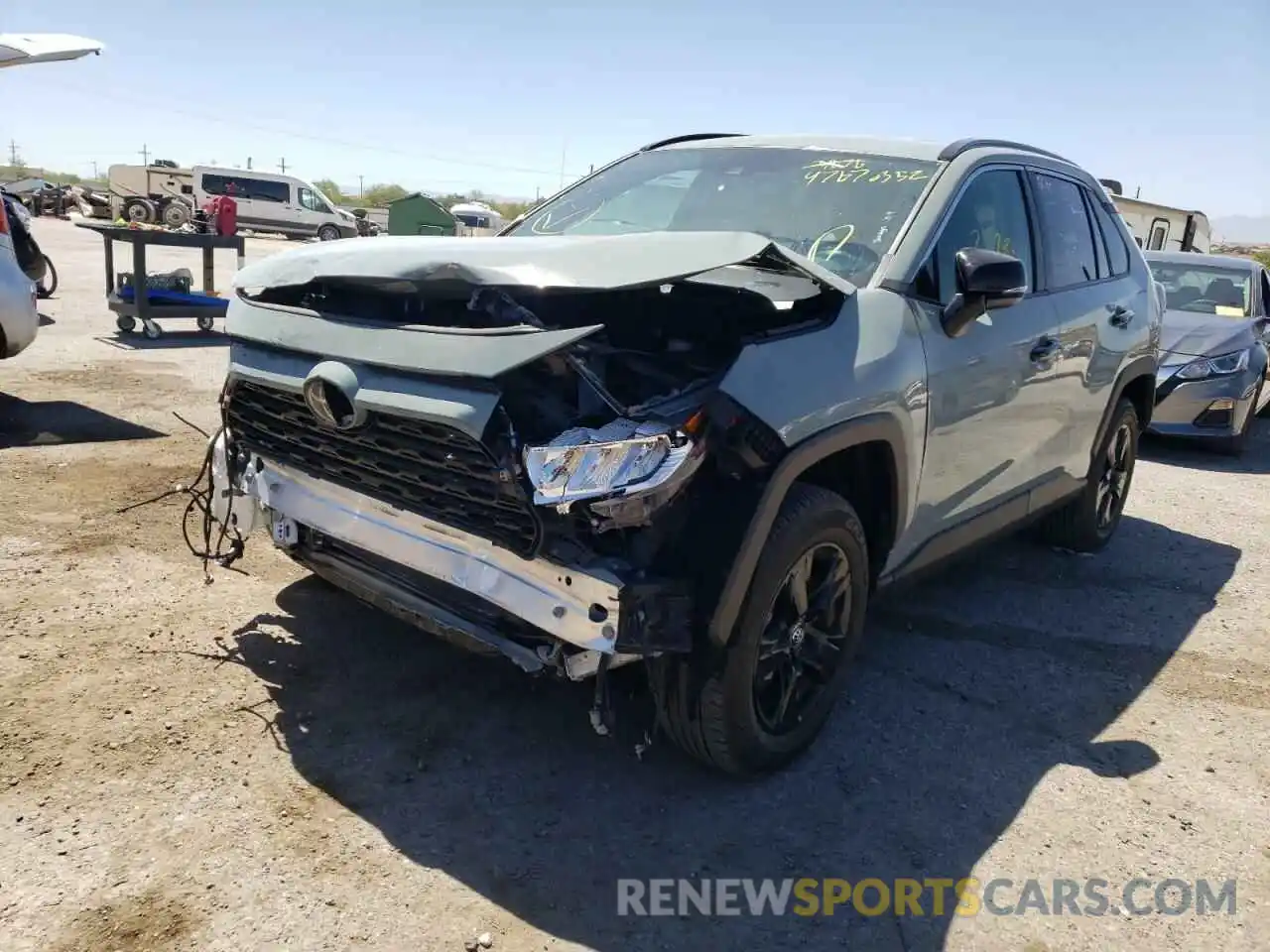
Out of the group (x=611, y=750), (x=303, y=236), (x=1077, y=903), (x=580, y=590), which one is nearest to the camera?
(x=580, y=590)

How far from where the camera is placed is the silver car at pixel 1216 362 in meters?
8.42

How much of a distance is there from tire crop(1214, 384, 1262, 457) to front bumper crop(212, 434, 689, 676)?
7.98m

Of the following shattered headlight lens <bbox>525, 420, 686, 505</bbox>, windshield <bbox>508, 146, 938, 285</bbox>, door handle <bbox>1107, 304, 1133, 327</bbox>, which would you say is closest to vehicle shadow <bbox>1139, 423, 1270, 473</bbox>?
door handle <bbox>1107, 304, 1133, 327</bbox>

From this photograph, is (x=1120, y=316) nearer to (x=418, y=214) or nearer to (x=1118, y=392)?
(x=1118, y=392)

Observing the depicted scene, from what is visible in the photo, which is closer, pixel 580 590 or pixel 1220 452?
pixel 580 590

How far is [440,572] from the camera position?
2750 millimetres

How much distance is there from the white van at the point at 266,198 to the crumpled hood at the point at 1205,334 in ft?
99.4

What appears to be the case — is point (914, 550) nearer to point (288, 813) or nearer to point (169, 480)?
point (288, 813)

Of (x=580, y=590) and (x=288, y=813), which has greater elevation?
(x=580, y=590)

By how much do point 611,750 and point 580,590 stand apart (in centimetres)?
95

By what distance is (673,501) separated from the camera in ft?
8.48

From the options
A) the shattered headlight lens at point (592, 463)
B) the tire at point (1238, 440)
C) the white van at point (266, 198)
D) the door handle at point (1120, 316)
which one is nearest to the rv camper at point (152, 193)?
the white van at point (266, 198)

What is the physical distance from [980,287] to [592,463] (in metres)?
1.60

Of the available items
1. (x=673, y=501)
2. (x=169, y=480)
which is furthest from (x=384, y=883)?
(x=169, y=480)
